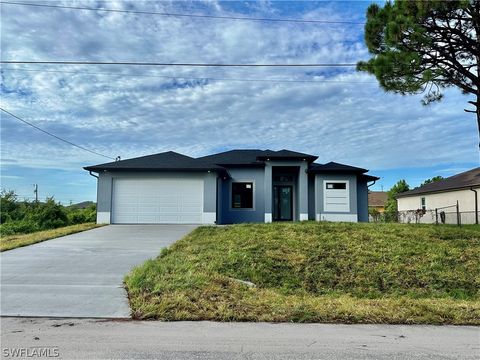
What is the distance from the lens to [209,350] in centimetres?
448

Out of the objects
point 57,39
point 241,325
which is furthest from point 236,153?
point 241,325

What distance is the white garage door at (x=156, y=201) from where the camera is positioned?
18.9m

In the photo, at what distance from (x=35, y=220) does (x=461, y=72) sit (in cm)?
2205

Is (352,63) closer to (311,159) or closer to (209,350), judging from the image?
(311,159)

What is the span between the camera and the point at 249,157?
74.2 feet

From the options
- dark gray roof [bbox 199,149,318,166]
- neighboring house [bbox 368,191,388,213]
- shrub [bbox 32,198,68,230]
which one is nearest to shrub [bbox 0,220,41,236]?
shrub [bbox 32,198,68,230]

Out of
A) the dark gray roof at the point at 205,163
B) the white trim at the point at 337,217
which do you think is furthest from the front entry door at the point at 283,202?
the white trim at the point at 337,217

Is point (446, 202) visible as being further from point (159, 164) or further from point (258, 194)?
point (159, 164)

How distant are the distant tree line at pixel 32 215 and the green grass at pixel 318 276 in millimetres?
12726

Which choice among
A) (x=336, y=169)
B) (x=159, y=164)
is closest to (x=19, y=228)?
(x=159, y=164)

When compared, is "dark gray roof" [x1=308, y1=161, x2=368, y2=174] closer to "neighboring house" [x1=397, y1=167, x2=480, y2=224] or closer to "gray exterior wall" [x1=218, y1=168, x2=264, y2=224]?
"gray exterior wall" [x1=218, y1=168, x2=264, y2=224]

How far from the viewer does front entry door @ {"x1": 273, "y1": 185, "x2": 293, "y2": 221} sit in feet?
72.0

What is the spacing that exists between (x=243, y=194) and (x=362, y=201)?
6530mm

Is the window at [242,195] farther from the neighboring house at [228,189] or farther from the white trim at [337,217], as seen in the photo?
the white trim at [337,217]
